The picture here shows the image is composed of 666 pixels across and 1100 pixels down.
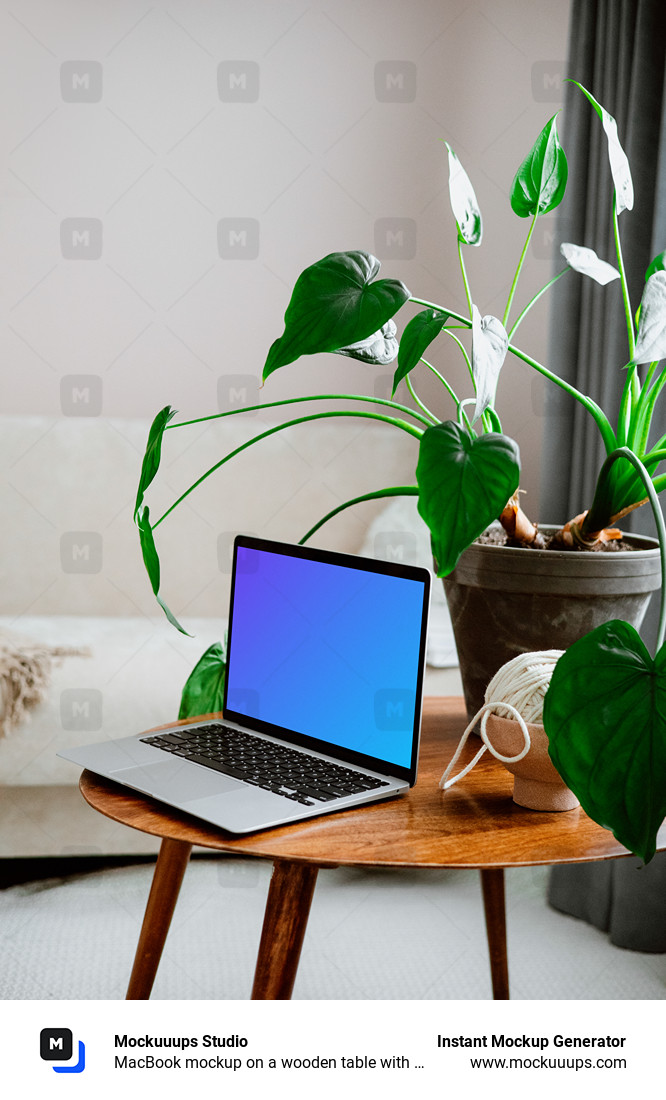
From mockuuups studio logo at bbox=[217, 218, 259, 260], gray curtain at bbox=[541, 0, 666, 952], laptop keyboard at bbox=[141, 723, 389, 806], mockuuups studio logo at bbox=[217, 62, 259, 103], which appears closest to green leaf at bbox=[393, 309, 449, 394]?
laptop keyboard at bbox=[141, 723, 389, 806]

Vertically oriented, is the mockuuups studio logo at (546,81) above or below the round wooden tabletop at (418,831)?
above

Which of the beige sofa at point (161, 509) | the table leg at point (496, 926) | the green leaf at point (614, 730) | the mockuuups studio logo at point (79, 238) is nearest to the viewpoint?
the green leaf at point (614, 730)

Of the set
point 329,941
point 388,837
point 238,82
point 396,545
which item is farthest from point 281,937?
point 238,82

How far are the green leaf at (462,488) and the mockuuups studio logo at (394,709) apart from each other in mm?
201

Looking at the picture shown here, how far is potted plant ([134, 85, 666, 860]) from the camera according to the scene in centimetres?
64

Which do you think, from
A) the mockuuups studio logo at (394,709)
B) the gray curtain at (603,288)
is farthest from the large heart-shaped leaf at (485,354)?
the gray curtain at (603,288)

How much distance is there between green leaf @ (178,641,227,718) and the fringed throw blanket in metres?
0.74

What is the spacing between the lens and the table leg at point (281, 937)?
79 cm

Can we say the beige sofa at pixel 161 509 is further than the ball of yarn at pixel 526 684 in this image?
Yes

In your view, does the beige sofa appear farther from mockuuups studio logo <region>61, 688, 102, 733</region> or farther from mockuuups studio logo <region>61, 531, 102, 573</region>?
mockuuups studio logo <region>61, 688, 102, 733</region>
